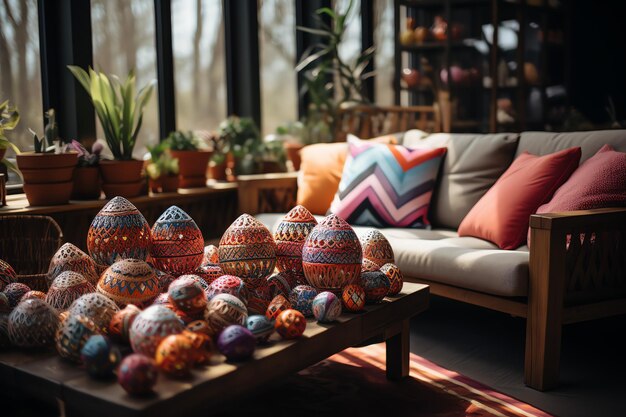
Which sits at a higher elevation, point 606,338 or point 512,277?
point 512,277

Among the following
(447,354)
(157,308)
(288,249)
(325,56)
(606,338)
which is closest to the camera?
(157,308)

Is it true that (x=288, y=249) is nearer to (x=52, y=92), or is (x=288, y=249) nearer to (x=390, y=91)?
(x=52, y=92)

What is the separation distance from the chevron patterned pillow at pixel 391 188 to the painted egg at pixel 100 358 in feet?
6.34

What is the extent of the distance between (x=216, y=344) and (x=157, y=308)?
0.53 ft

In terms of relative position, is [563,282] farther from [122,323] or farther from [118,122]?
[118,122]

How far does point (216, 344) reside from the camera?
4.94 feet

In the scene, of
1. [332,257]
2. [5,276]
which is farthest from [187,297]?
[5,276]

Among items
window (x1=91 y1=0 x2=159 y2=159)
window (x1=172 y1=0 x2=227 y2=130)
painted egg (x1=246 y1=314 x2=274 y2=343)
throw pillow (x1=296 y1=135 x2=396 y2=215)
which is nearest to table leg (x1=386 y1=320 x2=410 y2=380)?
painted egg (x1=246 y1=314 x2=274 y2=343)

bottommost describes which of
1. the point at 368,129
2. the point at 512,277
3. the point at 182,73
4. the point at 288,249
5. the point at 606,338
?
the point at 606,338

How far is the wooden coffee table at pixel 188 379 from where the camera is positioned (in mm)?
1238

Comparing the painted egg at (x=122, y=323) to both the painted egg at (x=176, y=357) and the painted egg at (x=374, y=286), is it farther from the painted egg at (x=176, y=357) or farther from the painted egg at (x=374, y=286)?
the painted egg at (x=374, y=286)

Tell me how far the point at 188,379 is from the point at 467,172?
204cm

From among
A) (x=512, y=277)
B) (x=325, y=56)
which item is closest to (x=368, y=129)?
(x=325, y=56)

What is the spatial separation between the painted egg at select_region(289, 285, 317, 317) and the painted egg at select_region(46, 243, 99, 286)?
0.55m
